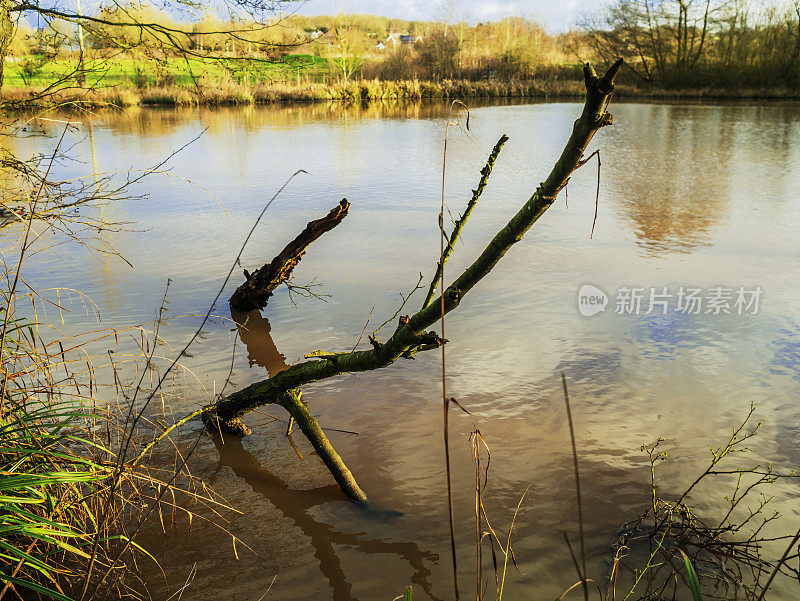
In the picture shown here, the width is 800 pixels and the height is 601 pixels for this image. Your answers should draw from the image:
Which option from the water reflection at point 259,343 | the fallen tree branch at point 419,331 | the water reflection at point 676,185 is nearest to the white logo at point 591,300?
the water reflection at point 676,185

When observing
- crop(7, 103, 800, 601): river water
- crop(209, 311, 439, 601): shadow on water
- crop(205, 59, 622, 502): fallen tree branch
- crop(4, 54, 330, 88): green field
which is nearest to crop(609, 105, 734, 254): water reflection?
crop(7, 103, 800, 601): river water

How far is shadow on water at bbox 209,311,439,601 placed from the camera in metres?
2.90

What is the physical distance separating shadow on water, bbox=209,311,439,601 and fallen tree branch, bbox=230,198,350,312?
2108mm

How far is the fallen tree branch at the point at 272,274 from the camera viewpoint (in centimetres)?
559

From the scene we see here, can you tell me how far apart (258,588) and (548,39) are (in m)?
47.3

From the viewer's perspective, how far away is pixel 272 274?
233 inches

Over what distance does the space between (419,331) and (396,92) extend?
31.3 metres

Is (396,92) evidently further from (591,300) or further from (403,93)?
(591,300)

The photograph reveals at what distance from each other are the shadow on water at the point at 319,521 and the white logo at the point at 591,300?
3390 mm

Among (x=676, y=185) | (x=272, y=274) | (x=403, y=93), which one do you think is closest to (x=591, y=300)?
(x=272, y=274)

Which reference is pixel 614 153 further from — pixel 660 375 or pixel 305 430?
pixel 305 430

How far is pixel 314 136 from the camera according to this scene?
18297 millimetres

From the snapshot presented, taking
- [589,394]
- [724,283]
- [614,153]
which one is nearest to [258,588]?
[589,394]

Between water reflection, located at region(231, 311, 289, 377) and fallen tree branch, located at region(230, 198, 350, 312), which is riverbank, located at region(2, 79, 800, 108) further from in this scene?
water reflection, located at region(231, 311, 289, 377)
